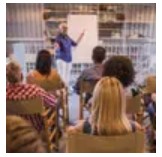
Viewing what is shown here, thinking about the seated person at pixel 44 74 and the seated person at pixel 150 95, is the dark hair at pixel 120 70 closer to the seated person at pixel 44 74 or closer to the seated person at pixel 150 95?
the seated person at pixel 150 95

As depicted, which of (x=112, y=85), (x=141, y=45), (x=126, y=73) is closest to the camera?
(x=112, y=85)

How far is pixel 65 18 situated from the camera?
468cm

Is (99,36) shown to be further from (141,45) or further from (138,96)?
(138,96)

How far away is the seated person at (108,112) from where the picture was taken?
3.94 feet

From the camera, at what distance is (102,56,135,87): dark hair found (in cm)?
183

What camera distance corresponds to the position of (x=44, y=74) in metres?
2.35

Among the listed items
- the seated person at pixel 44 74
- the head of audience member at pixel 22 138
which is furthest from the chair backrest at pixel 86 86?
the head of audience member at pixel 22 138

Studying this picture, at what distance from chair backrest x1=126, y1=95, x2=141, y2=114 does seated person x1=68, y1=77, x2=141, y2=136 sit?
590mm

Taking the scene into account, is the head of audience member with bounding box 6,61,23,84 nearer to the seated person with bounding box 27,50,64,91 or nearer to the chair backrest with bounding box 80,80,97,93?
the seated person with bounding box 27,50,64,91

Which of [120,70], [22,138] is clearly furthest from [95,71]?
[22,138]

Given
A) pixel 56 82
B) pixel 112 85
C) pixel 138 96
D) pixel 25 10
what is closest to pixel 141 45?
pixel 25 10

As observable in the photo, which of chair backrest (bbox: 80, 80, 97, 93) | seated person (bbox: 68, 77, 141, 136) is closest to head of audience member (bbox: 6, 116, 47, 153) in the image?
seated person (bbox: 68, 77, 141, 136)
